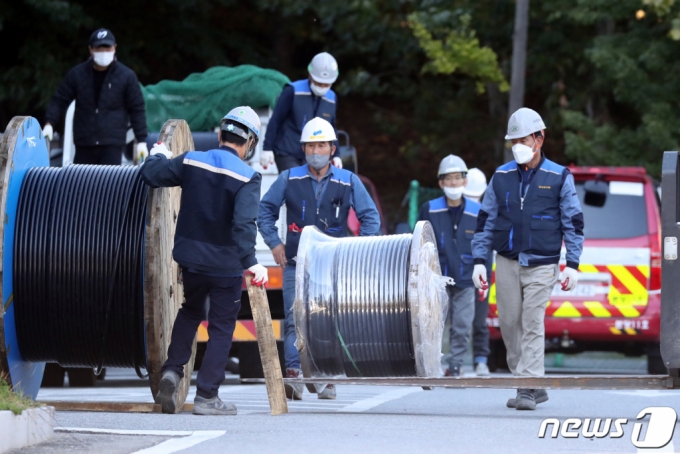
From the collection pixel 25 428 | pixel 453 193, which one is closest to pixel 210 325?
pixel 25 428

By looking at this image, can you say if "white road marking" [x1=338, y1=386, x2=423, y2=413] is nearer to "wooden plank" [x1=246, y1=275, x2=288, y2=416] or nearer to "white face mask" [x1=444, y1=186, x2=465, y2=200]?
"wooden plank" [x1=246, y1=275, x2=288, y2=416]

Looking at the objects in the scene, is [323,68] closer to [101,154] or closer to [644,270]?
[101,154]

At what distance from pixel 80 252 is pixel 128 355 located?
788 mm

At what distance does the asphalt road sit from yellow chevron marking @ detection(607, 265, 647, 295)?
2.89 m

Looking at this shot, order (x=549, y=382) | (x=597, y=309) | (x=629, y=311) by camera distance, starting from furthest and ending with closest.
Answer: (x=597, y=309) < (x=629, y=311) < (x=549, y=382)

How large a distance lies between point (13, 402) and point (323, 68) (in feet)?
19.4

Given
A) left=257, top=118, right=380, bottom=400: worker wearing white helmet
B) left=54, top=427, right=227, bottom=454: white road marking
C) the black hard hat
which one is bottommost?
left=54, top=427, right=227, bottom=454: white road marking

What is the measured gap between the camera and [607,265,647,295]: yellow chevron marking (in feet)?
49.6

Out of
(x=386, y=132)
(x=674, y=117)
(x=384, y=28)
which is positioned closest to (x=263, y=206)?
(x=674, y=117)

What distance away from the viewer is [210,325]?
9852mm

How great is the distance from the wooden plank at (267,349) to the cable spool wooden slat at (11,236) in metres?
1.65

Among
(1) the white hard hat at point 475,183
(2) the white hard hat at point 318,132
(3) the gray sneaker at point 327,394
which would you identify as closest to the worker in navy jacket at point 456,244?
(1) the white hard hat at point 475,183

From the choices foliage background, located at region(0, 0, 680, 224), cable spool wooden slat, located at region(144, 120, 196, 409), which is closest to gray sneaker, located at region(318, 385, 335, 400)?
cable spool wooden slat, located at region(144, 120, 196, 409)

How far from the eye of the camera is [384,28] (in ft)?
87.0
